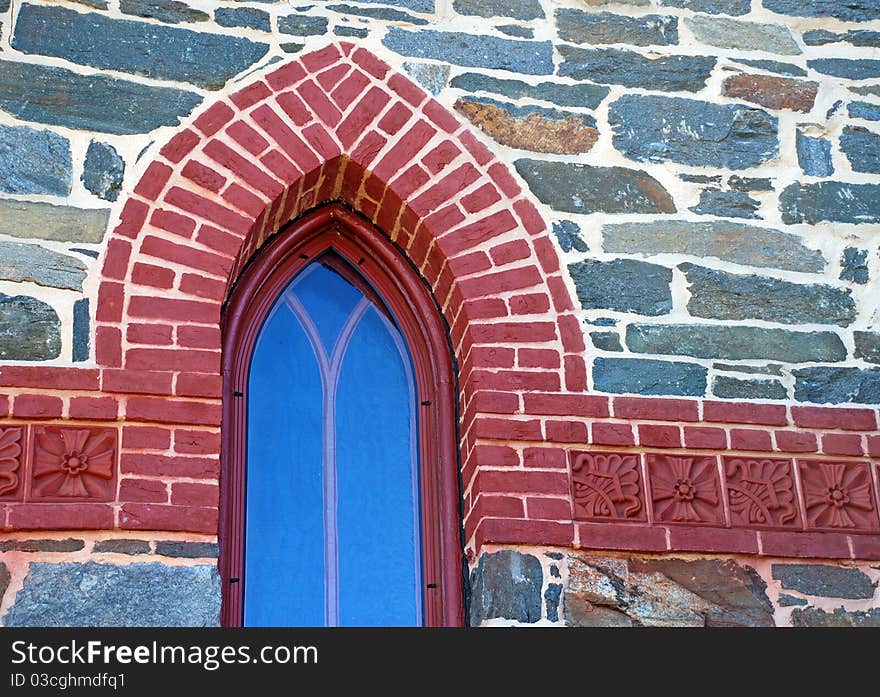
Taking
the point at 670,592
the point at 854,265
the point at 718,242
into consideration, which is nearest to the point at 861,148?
the point at 854,265

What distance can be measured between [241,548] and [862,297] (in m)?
2.40

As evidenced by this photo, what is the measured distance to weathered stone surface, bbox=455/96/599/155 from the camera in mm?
5129

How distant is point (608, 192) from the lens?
16.7ft

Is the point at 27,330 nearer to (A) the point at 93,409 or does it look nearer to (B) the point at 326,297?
(A) the point at 93,409

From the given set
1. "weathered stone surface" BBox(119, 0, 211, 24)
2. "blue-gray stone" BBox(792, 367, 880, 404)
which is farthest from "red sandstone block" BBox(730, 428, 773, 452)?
"weathered stone surface" BBox(119, 0, 211, 24)

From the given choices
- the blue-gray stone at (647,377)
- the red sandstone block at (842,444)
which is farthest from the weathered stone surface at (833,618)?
the blue-gray stone at (647,377)

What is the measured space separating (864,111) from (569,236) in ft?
4.57

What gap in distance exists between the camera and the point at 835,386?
4914mm

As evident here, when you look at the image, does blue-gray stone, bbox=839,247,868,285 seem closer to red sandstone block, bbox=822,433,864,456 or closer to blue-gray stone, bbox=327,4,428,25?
red sandstone block, bbox=822,433,864,456

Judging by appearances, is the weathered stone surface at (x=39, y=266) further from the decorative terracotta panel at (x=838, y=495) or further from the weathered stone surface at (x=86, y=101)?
the decorative terracotta panel at (x=838, y=495)

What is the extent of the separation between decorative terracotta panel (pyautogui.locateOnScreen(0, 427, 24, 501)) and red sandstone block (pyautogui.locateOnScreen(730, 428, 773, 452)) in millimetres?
2297

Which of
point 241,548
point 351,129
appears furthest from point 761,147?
point 241,548

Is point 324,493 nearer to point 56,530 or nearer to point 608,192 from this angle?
point 56,530

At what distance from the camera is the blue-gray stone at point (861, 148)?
5.37 metres
